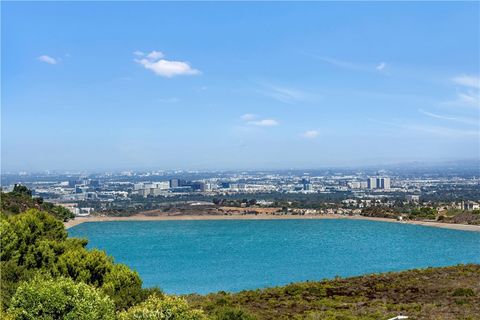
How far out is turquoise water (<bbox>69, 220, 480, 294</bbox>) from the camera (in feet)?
121

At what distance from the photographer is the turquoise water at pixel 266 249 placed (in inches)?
1458

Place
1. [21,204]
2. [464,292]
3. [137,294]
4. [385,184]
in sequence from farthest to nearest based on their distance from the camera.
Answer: [385,184], [21,204], [464,292], [137,294]

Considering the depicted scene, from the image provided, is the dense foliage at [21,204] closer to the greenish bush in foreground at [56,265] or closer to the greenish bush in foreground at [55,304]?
the greenish bush in foreground at [56,265]

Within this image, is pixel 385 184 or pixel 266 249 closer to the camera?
pixel 266 249

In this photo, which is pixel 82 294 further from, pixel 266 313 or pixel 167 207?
pixel 167 207

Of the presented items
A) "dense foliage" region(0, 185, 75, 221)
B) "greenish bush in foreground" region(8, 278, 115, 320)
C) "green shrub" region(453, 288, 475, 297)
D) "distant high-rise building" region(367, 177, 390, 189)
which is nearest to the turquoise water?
"dense foliage" region(0, 185, 75, 221)

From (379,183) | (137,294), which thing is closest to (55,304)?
(137,294)

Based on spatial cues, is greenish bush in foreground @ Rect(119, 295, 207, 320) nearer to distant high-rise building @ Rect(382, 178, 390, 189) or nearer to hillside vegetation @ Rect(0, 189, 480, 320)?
hillside vegetation @ Rect(0, 189, 480, 320)

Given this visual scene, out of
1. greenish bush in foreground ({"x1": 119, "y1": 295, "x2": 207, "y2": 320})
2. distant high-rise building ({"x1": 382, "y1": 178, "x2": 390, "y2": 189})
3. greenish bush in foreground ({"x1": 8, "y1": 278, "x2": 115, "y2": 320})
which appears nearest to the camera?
greenish bush in foreground ({"x1": 119, "y1": 295, "x2": 207, "y2": 320})

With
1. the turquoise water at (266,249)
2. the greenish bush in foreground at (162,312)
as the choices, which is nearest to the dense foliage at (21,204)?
the turquoise water at (266,249)

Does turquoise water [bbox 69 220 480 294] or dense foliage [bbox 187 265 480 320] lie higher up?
dense foliage [bbox 187 265 480 320]

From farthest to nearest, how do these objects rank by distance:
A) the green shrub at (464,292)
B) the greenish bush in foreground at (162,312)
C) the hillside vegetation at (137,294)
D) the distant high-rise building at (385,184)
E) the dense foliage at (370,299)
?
the distant high-rise building at (385,184), the green shrub at (464,292), the dense foliage at (370,299), the hillside vegetation at (137,294), the greenish bush in foreground at (162,312)

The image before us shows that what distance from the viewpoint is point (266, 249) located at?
2058 inches

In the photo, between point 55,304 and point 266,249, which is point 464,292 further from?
point 266,249
